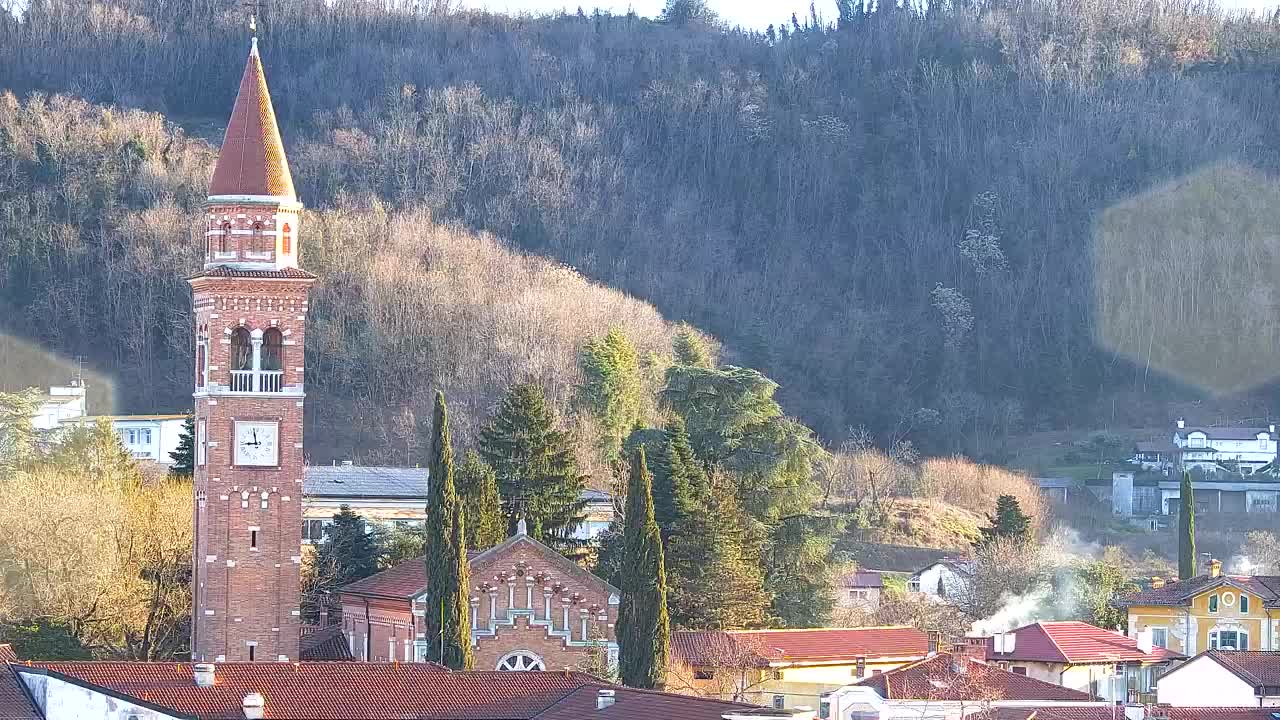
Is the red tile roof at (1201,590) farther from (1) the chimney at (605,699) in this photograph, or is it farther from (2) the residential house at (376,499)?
(1) the chimney at (605,699)

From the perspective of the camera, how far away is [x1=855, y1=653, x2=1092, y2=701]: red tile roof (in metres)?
54.4

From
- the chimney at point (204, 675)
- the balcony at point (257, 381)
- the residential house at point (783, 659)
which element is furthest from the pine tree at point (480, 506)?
the chimney at point (204, 675)

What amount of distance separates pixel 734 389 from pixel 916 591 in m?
17.0

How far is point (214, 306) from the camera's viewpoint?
6372 centimetres

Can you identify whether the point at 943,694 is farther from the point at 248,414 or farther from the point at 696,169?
the point at 696,169

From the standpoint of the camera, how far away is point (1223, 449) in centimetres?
12544

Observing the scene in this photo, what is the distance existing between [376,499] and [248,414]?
21877 millimetres

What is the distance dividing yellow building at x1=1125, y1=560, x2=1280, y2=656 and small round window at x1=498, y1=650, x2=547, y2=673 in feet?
73.8

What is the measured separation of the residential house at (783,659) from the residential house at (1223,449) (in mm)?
55098

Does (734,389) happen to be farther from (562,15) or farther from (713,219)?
(562,15)

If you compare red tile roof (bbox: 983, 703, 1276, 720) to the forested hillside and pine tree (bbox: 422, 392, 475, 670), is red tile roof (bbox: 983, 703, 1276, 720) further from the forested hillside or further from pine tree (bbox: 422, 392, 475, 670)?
the forested hillside

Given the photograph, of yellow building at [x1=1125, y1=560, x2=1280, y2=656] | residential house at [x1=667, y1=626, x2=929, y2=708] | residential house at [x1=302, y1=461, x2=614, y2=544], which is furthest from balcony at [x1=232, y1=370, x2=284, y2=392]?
yellow building at [x1=1125, y1=560, x2=1280, y2=656]

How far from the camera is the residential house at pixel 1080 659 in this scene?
219ft

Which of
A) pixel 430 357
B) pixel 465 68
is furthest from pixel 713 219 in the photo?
pixel 430 357
